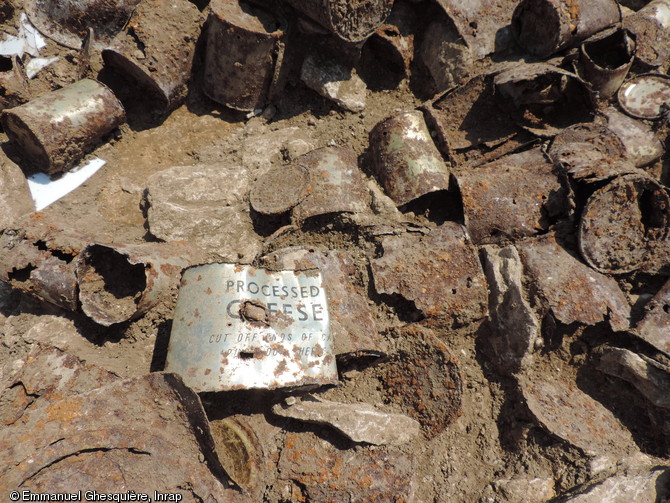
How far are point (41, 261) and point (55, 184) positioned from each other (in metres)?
0.95

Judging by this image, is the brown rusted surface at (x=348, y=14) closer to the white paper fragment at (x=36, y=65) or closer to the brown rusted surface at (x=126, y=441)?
the white paper fragment at (x=36, y=65)

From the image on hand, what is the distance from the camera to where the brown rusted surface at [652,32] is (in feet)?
12.3

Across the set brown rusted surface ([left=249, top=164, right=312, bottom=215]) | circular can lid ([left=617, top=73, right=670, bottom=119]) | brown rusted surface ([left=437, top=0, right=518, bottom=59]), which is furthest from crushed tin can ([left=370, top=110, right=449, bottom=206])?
circular can lid ([left=617, top=73, right=670, bottom=119])

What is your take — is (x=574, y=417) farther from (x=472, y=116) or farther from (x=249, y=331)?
(x=472, y=116)

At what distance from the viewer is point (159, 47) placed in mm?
3203

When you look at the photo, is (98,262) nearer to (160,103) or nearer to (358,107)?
(160,103)

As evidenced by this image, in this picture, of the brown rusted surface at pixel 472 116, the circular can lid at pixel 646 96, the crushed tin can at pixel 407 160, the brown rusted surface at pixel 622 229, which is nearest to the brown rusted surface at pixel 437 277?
the crushed tin can at pixel 407 160

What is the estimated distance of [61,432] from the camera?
81.0 inches

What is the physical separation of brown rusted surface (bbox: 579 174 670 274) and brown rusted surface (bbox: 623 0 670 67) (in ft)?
5.78

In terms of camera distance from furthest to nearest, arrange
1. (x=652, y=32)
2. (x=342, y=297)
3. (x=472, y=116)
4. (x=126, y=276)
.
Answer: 1. (x=652, y=32)
2. (x=472, y=116)
3. (x=126, y=276)
4. (x=342, y=297)

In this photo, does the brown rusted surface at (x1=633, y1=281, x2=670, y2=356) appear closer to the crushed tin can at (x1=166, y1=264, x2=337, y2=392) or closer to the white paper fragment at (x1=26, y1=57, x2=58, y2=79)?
the crushed tin can at (x1=166, y1=264, x2=337, y2=392)

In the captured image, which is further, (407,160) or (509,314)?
(407,160)

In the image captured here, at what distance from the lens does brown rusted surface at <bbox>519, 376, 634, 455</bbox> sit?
2271 millimetres

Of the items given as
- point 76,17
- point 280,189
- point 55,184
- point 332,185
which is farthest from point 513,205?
point 76,17
